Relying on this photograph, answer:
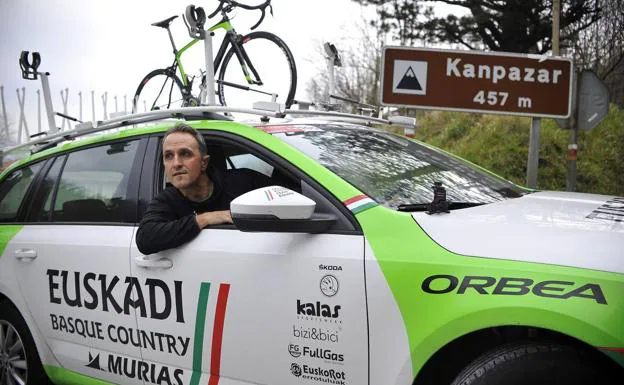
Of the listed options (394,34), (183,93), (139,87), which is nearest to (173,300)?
(183,93)

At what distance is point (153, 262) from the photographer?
2.69 metres

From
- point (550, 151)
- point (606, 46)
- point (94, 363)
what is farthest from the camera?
point (606, 46)

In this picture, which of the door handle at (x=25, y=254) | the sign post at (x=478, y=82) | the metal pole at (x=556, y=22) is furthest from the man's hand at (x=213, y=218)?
the metal pole at (x=556, y=22)

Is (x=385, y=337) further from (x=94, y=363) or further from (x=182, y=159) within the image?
(x=94, y=363)

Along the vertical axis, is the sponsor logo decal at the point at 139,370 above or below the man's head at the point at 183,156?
below

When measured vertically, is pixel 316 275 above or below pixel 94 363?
above

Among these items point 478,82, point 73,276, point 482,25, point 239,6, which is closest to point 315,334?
point 73,276

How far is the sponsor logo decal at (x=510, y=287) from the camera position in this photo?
181cm

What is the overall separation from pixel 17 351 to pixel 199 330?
1516 millimetres

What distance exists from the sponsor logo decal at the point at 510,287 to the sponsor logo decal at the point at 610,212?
52 cm

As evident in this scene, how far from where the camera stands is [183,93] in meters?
4.70

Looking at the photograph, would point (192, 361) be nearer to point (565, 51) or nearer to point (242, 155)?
point (242, 155)

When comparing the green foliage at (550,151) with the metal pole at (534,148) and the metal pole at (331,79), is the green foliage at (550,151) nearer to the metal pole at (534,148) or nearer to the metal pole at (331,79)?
the metal pole at (534,148)

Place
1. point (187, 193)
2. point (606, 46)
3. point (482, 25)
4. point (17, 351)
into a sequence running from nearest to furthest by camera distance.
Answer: point (187, 193)
point (17, 351)
point (606, 46)
point (482, 25)
